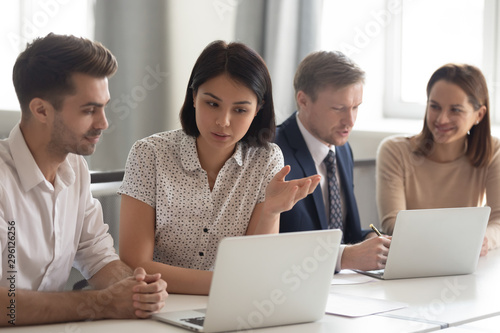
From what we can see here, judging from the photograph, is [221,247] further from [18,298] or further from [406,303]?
[406,303]

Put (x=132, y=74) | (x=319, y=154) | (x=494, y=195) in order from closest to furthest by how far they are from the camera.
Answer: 1. (x=319, y=154)
2. (x=494, y=195)
3. (x=132, y=74)

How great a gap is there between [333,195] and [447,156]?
2.06ft

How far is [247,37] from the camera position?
3625mm

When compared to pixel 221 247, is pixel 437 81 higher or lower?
higher

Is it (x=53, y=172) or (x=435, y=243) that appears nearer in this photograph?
(x=53, y=172)

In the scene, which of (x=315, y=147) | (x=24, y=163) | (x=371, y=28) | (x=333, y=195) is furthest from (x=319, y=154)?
(x=371, y=28)

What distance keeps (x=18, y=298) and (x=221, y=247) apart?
478 mm

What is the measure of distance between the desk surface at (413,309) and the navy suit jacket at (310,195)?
43 centimetres

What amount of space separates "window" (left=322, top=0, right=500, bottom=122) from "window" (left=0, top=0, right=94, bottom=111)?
1.60 metres

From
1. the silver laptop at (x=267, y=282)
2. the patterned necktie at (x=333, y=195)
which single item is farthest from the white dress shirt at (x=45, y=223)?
the patterned necktie at (x=333, y=195)

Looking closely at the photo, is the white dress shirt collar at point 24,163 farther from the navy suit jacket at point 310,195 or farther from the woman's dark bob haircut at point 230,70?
the navy suit jacket at point 310,195

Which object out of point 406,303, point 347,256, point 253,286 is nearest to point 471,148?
point 347,256

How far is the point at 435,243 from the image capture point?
210 cm

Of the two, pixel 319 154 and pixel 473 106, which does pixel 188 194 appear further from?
pixel 473 106
